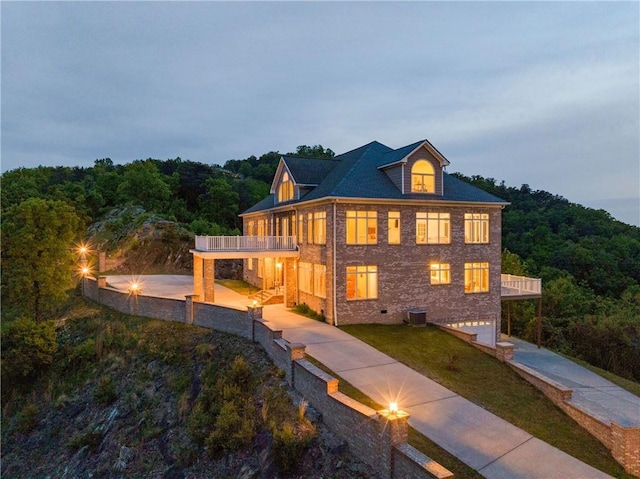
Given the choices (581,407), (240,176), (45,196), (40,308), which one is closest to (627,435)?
(581,407)

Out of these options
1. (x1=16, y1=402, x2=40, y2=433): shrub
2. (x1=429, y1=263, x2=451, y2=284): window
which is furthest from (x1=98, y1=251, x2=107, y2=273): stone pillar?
(x1=429, y1=263, x2=451, y2=284): window

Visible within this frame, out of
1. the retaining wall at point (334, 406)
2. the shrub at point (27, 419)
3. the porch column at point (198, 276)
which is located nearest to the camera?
the retaining wall at point (334, 406)

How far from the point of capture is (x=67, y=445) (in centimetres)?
1430

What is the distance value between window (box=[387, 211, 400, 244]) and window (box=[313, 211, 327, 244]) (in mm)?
3031

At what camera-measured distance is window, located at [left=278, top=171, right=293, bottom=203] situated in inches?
942

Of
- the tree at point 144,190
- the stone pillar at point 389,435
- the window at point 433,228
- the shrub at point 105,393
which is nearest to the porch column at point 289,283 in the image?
the window at point 433,228

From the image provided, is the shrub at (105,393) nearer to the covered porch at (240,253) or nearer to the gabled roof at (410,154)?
the covered porch at (240,253)

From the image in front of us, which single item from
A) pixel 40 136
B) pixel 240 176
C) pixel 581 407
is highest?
pixel 40 136

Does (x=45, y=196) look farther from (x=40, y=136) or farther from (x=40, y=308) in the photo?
(x=40, y=136)

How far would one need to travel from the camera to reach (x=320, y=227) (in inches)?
773

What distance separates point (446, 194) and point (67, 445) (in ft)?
62.6

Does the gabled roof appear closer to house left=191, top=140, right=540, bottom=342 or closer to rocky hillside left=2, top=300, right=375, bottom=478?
house left=191, top=140, right=540, bottom=342

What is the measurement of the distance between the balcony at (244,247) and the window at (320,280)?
89.4 inches

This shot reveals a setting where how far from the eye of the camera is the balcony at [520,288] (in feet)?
71.5
